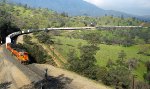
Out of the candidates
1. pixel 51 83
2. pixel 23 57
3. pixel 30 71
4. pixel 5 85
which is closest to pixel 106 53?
pixel 23 57

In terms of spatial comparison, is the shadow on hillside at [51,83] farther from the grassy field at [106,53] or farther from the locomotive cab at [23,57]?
the grassy field at [106,53]

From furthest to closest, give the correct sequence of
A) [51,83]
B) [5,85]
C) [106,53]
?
[106,53] → [51,83] → [5,85]

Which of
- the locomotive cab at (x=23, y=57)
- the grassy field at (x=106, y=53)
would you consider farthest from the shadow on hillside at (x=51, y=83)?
the grassy field at (x=106, y=53)

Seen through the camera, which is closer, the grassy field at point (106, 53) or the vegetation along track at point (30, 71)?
the vegetation along track at point (30, 71)

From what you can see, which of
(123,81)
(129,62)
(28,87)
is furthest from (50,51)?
(28,87)

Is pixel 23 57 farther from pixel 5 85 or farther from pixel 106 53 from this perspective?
pixel 106 53

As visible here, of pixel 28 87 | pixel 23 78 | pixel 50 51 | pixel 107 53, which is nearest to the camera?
pixel 28 87

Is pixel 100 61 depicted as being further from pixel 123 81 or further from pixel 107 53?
pixel 123 81

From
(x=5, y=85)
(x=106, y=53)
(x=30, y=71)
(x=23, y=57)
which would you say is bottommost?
(x=106, y=53)
